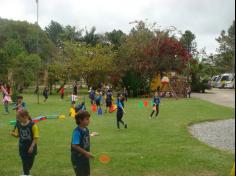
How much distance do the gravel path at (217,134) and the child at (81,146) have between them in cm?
596

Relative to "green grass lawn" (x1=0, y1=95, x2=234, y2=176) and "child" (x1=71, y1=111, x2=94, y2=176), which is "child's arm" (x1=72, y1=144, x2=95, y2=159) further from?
"green grass lawn" (x1=0, y1=95, x2=234, y2=176)

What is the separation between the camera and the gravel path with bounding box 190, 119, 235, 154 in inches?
490

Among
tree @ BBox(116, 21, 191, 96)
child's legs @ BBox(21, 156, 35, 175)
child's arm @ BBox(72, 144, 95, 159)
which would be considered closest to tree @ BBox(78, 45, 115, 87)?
tree @ BBox(116, 21, 191, 96)

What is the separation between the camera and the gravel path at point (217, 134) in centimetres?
1245

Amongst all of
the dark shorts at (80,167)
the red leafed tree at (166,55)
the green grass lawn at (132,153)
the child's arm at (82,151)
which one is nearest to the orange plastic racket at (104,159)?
the green grass lawn at (132,153)

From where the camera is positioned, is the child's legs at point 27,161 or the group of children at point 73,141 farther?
the child's legs at point 27,161

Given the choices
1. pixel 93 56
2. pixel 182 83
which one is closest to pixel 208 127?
pixel 182 83

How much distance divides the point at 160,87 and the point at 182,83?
2.43 metres

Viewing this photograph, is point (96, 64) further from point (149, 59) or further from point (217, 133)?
point (217, 133)

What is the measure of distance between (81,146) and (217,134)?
30.7 feet

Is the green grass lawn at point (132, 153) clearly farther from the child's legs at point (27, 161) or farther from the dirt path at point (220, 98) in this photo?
the dirt path at point (220, 98)

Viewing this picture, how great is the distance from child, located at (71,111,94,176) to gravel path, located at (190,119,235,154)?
5958mm

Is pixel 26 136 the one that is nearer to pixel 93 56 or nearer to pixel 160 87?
pixel 160 87

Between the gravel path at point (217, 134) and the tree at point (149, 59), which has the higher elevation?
the tree at point (149, 59)
